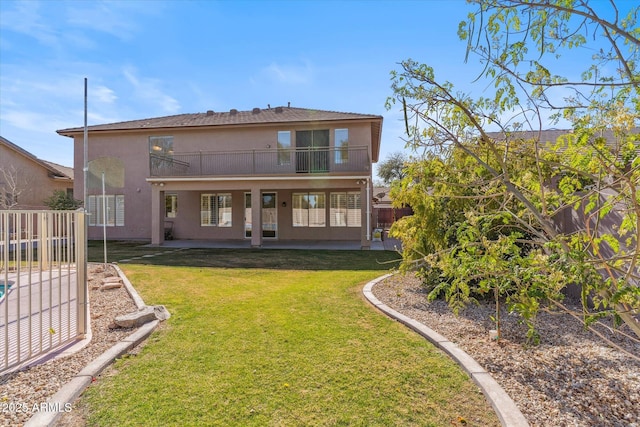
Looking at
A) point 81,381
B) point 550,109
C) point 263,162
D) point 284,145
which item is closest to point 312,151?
point 284,145

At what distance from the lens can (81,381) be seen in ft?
10.4

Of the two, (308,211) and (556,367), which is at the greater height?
(308,211)

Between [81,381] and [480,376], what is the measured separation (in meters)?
3.87

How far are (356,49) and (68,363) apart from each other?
19.3ft

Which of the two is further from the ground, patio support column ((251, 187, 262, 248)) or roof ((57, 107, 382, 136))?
roof ((57, 107, 382, 136))

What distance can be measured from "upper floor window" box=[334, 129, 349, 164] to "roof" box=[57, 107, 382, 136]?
738 mm

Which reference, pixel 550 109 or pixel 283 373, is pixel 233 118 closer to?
pixel 283 373

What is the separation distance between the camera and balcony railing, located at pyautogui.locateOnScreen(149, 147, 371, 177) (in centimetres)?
1539

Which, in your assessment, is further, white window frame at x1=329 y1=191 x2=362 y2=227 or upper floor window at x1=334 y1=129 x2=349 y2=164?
white window frame at x1=329 y1=191 x2=362 y2=227

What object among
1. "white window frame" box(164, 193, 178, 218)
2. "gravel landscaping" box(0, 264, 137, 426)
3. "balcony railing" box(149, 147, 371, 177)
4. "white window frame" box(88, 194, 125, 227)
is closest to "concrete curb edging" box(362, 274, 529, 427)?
"gravel landscaping" box(0, 264, 137, 426)

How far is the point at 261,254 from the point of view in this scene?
42.8 ft

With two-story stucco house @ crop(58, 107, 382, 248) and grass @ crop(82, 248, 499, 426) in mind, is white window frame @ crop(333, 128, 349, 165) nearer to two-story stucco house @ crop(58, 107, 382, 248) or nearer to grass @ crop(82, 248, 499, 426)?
two-story stucco house @ crop(58, 107, 382, 248)

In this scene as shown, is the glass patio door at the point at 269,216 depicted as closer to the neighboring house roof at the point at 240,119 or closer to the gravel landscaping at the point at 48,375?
the neighboring house roof at the point at 240,119

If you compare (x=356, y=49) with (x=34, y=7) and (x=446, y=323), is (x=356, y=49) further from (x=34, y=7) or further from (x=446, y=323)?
(x=34, y=7)
